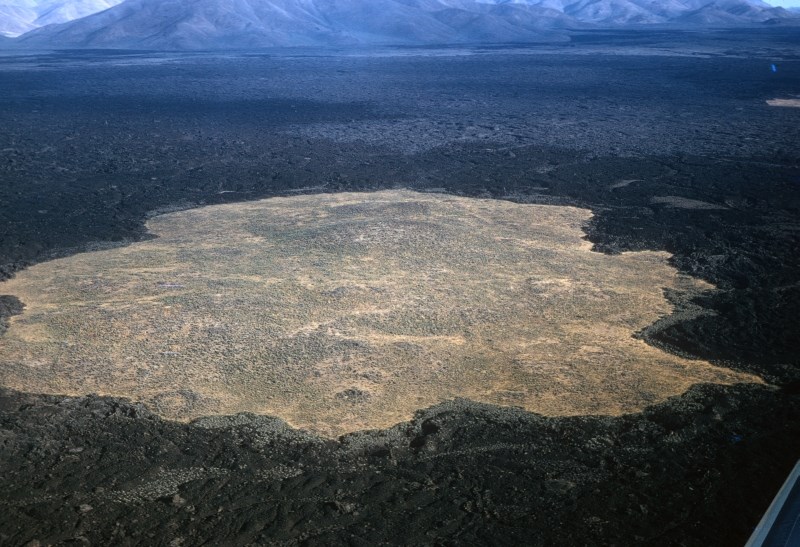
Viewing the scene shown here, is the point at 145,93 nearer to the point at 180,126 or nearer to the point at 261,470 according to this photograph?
the point at 180,126

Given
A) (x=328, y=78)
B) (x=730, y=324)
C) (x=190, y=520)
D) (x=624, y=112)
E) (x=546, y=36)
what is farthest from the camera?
(x=546, y=36)

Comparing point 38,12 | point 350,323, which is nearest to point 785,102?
point 350,323

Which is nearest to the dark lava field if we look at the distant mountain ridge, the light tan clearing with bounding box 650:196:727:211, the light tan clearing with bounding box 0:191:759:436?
the light tan clearing with bounding box 650:196:727:211

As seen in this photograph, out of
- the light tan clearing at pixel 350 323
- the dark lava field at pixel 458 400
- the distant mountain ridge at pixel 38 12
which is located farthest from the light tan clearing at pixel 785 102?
the distant mountain ridge at pixel 38 12

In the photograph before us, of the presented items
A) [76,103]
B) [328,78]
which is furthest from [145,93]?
[328,78]

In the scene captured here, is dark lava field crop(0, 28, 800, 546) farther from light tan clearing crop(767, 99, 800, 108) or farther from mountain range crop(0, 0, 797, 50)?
mountain range crop(0, 0, 797, 50)

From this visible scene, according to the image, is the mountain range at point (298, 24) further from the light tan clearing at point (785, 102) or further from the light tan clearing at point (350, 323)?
the light tan clearing at point (350, 323)
